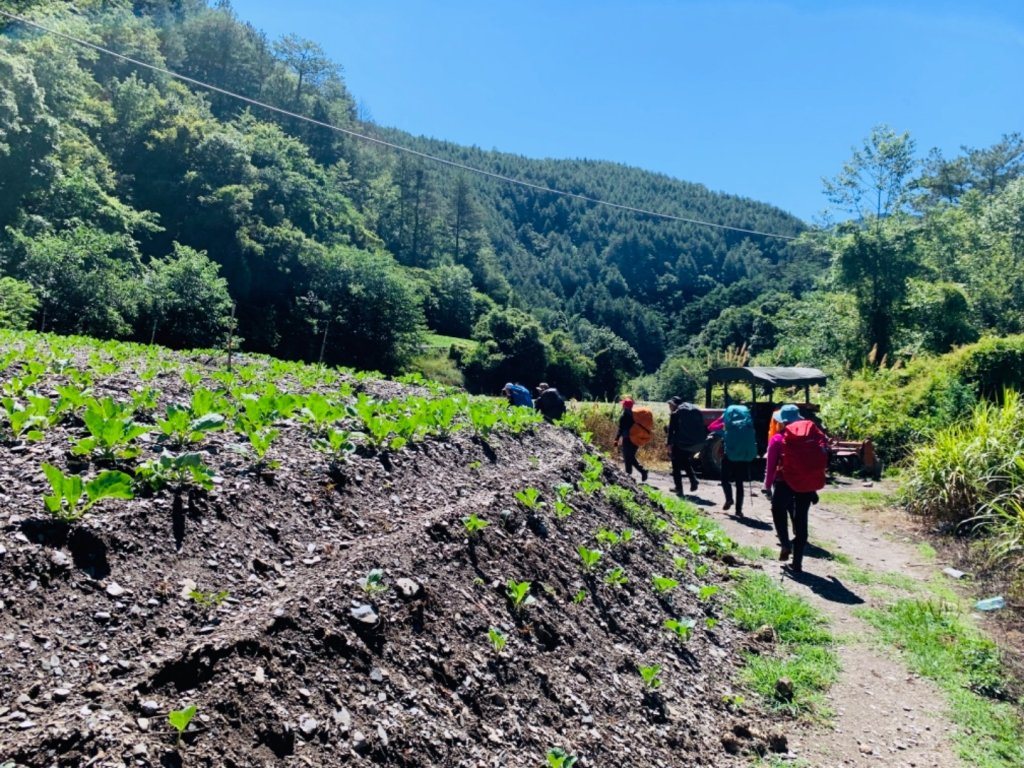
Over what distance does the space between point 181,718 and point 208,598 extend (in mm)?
884

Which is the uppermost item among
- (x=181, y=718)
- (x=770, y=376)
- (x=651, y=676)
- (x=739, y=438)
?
(x=770, y=376)

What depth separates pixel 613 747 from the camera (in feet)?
11.8

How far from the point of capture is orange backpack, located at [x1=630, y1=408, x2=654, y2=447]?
1300cm

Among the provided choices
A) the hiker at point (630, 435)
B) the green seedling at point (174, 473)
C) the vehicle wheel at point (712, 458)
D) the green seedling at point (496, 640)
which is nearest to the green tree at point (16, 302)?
the hiker at point (630, 435)

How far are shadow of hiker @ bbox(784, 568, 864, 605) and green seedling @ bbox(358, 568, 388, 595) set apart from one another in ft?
17.7

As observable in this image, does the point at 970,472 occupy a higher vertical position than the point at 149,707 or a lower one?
higher

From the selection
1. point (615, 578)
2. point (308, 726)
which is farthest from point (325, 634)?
point (615, 578)

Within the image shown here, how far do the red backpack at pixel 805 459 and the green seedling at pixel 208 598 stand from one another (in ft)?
21.0

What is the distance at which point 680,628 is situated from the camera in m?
5.12

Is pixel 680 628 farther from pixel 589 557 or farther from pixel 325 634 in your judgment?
pixel 325 634

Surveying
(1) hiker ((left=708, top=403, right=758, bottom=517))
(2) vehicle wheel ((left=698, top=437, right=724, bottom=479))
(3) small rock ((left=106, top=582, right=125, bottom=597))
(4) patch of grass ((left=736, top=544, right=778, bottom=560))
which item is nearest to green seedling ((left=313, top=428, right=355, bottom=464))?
(3) small rock ((left=106, top=582, right=125, bottom=597))

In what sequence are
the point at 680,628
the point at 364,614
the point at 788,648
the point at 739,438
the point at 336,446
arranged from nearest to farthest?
the point at 364,614
the point at 336,446
the point at 680,628
the point at 788,648
the point at 739,438

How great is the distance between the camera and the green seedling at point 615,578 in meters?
5.38

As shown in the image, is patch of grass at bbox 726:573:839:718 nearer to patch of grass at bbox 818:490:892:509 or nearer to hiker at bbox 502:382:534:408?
patch of grass at bbox 818:490:892:509
